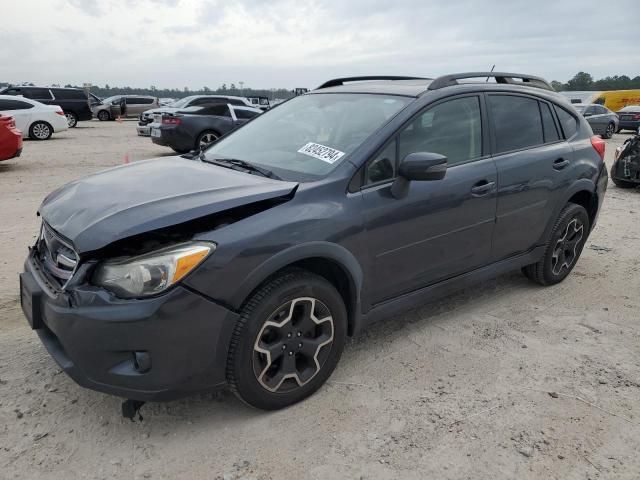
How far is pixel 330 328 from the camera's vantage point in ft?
9.45

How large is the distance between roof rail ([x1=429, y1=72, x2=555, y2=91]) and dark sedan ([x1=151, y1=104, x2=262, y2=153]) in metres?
8.76

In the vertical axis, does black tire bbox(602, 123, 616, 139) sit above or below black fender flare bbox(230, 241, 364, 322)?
below

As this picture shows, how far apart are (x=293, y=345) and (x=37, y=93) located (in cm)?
2297

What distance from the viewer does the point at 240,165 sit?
3.35 metres

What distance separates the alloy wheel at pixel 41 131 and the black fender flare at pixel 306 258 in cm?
1664

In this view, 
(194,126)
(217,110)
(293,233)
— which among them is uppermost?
(293,233)

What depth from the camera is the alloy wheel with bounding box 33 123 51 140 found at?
16.5m

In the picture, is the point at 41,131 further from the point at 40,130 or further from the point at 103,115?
the point at 103,115

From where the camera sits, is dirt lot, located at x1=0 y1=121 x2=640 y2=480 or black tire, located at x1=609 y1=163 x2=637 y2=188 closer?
dirt lot, located at x1=0 y1=121 x2=640 y2=480

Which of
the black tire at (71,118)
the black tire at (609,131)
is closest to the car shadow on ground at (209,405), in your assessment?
the black tire at (609,131)

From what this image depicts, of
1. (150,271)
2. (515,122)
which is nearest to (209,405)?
(150,271)

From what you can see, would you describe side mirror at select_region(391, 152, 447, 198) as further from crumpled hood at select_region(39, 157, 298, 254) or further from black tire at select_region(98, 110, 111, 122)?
black tire at select_region(98, 110, 111, 122)

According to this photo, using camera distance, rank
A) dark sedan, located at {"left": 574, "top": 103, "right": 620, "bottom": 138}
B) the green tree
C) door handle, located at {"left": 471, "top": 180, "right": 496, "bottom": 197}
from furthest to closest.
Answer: the green tree → dark sedan, located at {"left": 574, "top": 103, "right": 620, "bottom": 138} → door handle, located at {"left": 471, "top": 180, "right": 496, "bottom": 197}

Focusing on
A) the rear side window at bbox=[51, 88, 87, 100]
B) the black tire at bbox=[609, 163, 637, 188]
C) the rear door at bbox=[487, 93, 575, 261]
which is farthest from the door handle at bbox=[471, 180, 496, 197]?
the rear side window at bbox=[51, 88, 87, 100]
